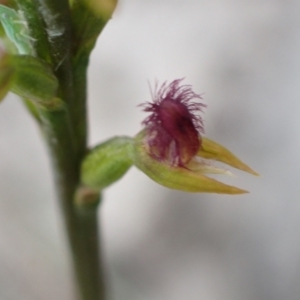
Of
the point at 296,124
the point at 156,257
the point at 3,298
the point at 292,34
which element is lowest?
the point at 3,298

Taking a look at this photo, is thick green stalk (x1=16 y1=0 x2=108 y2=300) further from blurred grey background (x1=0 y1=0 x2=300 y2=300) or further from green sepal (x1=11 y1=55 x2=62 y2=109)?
blurred grey background (x1=0 y1=0 x2=300 y2=300)

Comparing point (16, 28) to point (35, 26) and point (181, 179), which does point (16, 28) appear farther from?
point (181, 179)

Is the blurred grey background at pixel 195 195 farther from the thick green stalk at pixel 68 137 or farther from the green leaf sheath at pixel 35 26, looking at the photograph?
the green leaf sheath at pixel 35 26

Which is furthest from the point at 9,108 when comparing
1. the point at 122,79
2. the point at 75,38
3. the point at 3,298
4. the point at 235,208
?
the point at 75,38

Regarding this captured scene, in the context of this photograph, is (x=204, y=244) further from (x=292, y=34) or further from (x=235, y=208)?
(x=292, y=34)

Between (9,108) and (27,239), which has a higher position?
(9,108)

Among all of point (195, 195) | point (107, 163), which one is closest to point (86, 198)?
point (107, 163)
